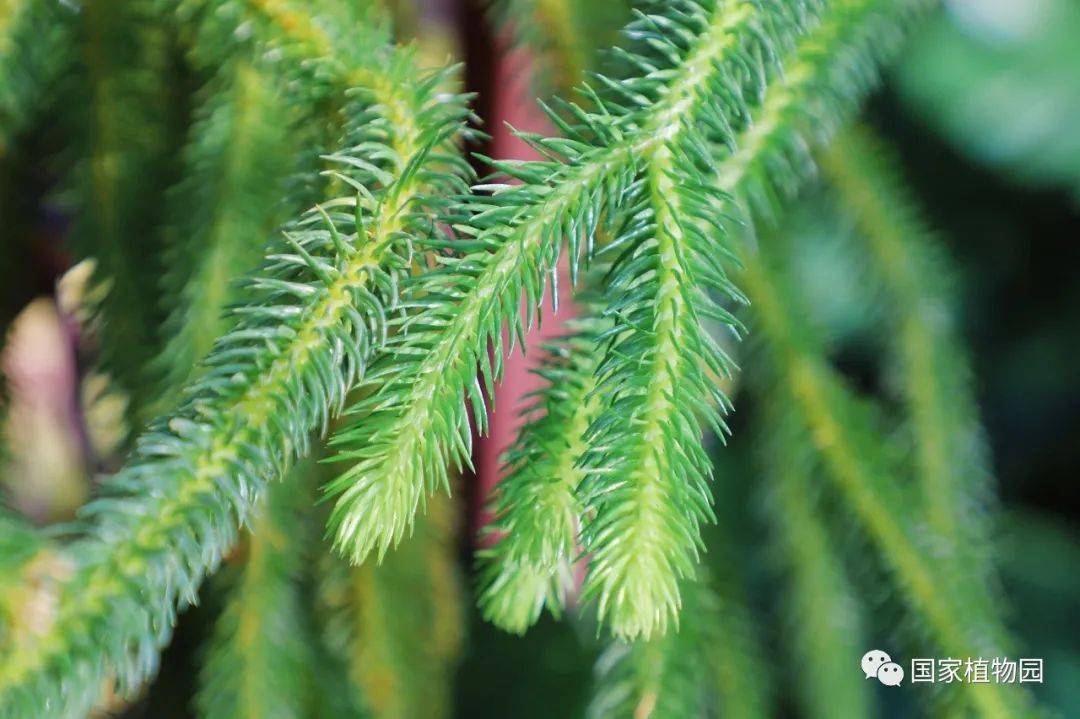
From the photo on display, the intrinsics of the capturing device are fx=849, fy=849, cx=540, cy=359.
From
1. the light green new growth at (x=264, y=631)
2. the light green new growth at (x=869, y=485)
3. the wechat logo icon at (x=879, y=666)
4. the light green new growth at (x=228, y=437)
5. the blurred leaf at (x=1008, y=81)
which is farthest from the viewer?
the blurred leaf at (x=1008, y=81)

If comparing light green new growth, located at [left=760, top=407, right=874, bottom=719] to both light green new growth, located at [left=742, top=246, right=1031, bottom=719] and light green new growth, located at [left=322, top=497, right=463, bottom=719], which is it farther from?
light green new growth, located at [left=322, top=497, right=463, bottom=719]

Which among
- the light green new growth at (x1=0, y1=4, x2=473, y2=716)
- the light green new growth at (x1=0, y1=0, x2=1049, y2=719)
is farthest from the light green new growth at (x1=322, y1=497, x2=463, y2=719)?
the light green new growth at (x1=0, y1=4, x2=473, y2=716)

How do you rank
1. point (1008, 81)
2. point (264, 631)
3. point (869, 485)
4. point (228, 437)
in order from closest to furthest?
point (228, 437) → point (264, 631) → point (869, 485) → point (1008, 81)

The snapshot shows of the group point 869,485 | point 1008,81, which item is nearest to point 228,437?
point 869,485

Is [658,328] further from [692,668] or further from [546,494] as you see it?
[692,668]

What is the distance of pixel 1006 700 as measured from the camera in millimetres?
667

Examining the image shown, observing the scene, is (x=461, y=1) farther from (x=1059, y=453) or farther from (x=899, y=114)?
(x=1059, y=453)

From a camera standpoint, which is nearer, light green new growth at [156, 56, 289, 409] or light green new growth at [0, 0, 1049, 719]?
light green new growth at [0, 0, 1049, 719]

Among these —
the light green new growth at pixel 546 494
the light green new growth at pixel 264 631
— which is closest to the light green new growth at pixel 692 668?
the light green new growth at pixel 546 494

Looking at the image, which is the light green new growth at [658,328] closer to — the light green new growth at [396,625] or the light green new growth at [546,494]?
the light green new growth at [546,494]

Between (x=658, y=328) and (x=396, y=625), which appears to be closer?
(x=658, y=328)

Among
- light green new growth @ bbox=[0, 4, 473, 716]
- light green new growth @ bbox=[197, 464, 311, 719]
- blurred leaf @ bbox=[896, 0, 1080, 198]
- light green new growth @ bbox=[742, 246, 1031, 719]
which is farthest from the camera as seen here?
blurred leaf @ bbox=[896, 0, 1080, 198]

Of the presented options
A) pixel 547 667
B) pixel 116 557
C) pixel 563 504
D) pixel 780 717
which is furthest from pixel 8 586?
pixel 780 717

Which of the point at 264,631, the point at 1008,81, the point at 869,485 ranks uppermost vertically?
the point at 1008,81
